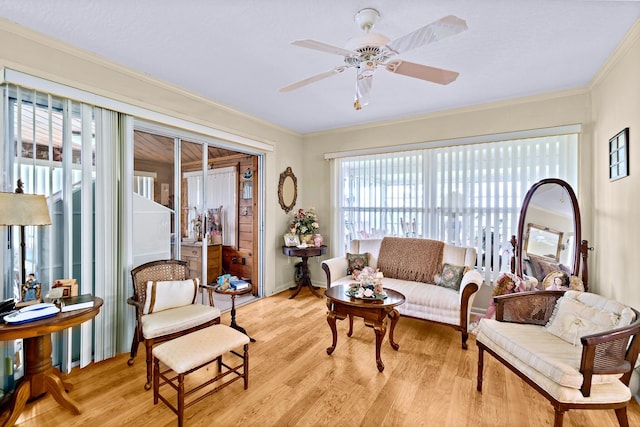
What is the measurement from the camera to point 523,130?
3.37m

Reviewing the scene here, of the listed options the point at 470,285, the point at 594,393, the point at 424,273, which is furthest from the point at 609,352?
the point at 424,273

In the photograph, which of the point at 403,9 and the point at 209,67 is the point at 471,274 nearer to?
the point at 403,9

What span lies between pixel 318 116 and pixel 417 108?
1.34m

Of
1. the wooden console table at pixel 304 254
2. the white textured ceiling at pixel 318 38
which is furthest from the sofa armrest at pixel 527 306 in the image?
the wooden console table at pixel 304 254

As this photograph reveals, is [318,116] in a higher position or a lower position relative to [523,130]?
higher

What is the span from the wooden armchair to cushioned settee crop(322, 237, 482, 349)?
5.27 ft

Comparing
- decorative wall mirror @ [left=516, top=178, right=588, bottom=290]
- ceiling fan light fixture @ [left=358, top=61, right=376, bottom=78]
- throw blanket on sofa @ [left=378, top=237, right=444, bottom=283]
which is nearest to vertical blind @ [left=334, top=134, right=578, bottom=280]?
decorative wall mirror @ [left=516, top=178, right=588, bottom=290]

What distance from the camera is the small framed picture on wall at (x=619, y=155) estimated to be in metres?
2.23

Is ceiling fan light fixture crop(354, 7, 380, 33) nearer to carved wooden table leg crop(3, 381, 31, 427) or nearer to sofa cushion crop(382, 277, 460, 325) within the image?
sofa cushion crop(382, 277, 460, 325)

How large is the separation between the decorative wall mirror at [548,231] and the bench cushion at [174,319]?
334cm

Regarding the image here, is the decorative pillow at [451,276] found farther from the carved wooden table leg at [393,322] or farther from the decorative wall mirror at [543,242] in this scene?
the carved wooden table leg at [393,322]

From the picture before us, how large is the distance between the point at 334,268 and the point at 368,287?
1074 millimetres

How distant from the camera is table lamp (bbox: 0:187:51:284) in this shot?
1.78 m

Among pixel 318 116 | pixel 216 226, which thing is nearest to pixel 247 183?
pixel 216 226
